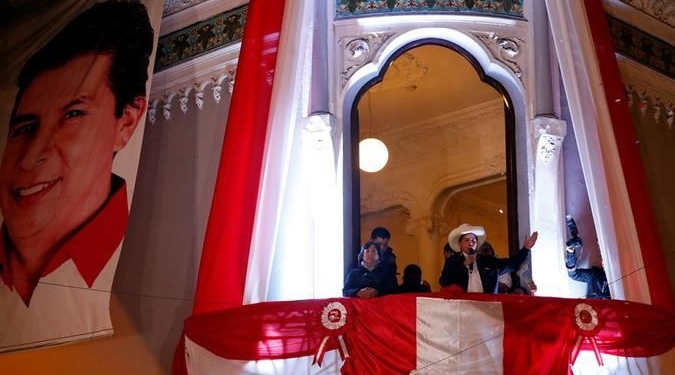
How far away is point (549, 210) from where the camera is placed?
662 cm

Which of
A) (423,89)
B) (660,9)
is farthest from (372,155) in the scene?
(660,9)

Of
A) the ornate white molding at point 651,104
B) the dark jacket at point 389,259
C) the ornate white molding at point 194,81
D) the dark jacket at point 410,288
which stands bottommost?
the dark jacket at point 410,288

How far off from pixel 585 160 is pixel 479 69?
2.97 ft

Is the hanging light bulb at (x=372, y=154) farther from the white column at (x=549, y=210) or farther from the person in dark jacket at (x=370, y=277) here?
the white column at (x=549, y=210)

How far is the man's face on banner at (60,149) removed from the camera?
21.6ft

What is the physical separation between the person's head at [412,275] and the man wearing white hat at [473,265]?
112 millimetres

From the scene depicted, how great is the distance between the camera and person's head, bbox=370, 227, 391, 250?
6418 millimetres

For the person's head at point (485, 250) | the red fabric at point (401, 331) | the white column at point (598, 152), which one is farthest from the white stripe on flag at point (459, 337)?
the white column at point (598, 152)

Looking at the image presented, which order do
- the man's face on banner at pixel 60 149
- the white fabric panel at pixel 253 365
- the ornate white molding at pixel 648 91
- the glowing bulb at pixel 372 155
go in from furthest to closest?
the ornate white molding at pixel 648 91 < the glowing bulb at pixel 372 155 < the man's face on banner at pixel 60 149 < the white fabric panel at pixel 253 365

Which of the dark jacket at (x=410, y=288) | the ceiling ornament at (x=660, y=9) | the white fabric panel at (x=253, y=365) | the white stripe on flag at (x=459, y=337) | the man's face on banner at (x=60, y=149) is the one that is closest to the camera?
the white stripe on flag at (x=459, y=337)

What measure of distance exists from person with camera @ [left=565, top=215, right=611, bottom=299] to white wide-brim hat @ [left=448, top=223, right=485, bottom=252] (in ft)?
1.54

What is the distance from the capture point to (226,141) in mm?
6562

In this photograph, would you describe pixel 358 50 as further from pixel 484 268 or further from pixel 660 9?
pixel 660 9


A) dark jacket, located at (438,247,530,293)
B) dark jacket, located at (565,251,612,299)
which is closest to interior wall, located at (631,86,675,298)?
dark jacket, located at (565,251,612,299)
